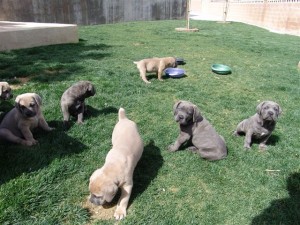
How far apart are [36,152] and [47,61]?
6.09m

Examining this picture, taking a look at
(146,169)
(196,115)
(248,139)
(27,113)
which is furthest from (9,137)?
(248,139)

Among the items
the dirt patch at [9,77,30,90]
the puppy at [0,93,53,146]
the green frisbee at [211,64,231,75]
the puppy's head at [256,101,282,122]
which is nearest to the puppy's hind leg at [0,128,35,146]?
the puppy at [0,93,53,146]

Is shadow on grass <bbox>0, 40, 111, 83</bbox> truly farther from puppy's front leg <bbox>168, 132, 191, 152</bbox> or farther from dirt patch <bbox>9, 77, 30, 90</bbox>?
puppy's front leg <bbox>168, 132, 191, 152</bbox>

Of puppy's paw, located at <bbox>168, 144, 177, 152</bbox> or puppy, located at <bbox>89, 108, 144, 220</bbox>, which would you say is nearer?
puppy, located at <bbox>89, 108, 144, 220</bbox>

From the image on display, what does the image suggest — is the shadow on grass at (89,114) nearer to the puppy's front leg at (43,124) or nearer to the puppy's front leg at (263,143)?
the puppy's front leg at (43,124)

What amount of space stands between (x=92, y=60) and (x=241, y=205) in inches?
315

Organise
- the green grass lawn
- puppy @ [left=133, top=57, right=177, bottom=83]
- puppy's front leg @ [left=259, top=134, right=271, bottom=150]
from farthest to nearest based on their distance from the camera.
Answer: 1. puppy @ [left=133, top=57, right=177, bottom=83]
2. puppy's front leg @ [left=259, top=134, right=271, bottom=150]
3. the green grass lawn

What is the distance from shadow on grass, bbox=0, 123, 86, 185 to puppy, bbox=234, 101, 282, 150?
9.89 feet

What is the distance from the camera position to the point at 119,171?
12.0 ft

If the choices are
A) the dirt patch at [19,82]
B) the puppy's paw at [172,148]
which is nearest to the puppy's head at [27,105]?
the puppy's paw at [172,148]

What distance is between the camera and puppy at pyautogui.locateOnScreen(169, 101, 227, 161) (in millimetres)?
4910

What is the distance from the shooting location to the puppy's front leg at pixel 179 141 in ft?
16.8

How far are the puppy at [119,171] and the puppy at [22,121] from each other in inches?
61.7

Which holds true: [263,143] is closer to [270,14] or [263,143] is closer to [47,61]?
[47,61]
